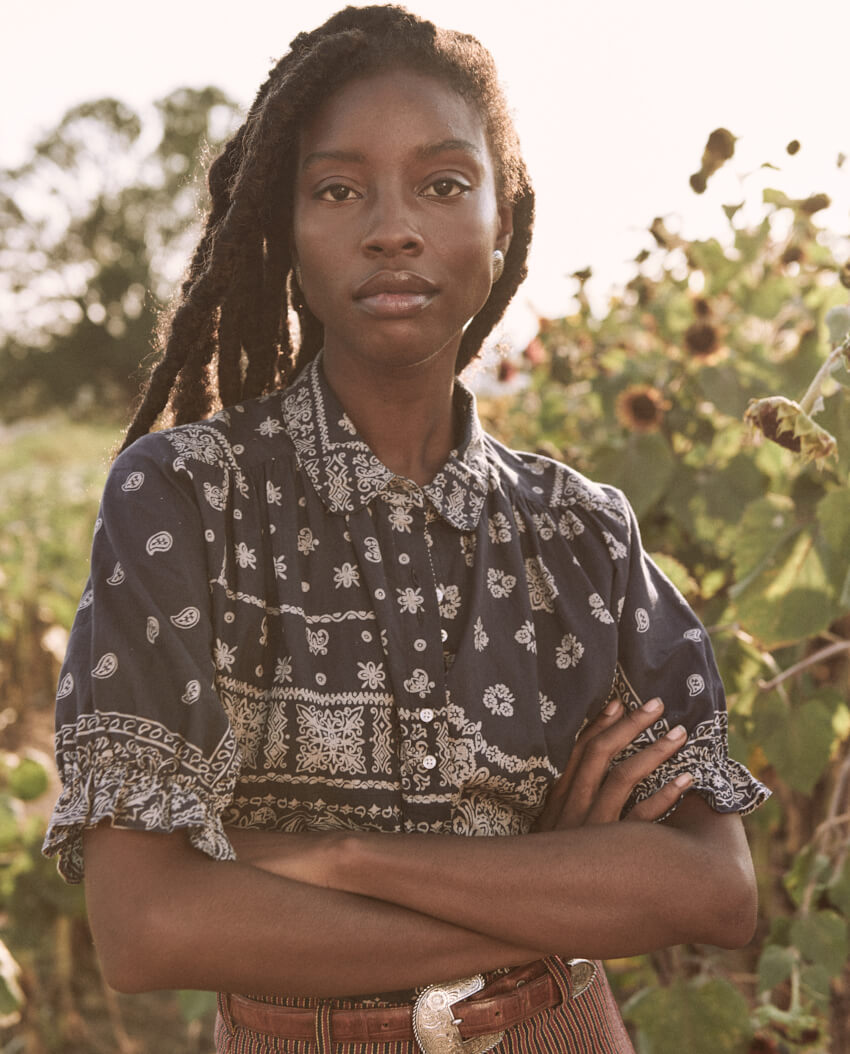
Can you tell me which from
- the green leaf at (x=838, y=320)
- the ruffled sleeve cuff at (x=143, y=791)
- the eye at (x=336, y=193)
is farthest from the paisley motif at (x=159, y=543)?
the green leaf at (x=838, y=320)

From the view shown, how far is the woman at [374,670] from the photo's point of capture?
1422 millimetres

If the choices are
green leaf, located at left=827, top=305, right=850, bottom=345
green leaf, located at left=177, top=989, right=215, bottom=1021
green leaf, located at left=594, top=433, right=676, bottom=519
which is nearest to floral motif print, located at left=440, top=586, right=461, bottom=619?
green leaf, located at left=827, top=305, right=850, bottom=345

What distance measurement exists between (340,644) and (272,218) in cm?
73

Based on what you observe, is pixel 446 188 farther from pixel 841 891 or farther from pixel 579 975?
pixel 841 891

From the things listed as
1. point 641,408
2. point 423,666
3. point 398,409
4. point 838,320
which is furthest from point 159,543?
point 641,408

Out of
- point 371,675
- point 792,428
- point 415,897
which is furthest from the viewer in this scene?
point 792,428

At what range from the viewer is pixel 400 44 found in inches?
67.5

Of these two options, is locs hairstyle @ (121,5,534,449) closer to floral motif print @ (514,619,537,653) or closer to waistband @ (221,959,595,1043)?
floral motif print @ (514,619,537,653)

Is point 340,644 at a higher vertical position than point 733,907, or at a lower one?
higher

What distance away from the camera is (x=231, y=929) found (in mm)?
1390

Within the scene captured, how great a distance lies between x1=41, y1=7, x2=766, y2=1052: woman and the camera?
142cm

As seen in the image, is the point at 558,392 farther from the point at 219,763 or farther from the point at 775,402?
the point at 219,763

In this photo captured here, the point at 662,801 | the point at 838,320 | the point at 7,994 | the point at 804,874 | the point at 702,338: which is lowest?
the point at 7,994

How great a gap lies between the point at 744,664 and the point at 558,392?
1.93m
